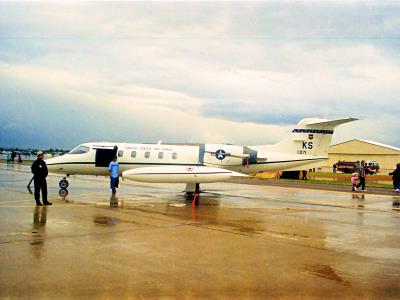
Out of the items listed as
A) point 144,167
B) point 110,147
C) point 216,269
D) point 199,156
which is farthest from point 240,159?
point 216,269

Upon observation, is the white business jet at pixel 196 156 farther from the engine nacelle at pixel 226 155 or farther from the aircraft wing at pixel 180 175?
the aircraft wing at pixel 180 175

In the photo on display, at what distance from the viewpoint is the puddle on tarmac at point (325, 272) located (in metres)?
7.04

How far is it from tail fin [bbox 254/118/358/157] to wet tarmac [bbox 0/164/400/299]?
730cm

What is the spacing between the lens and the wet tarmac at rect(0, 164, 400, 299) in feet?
20.7

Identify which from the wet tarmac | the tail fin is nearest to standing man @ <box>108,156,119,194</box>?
the wet tarmac

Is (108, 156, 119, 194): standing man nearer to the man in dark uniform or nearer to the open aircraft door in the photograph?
the open aircraft door

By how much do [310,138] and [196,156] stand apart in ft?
20.0

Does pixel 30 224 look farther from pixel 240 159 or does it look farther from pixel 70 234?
pixel 240 159

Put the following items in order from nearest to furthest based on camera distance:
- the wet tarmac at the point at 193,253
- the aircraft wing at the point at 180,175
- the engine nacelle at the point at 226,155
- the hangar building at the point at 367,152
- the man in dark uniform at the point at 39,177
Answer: the wet tarmac at the point at 193,253 < the man in dark uniform at the point at 39,177 < the aircraft wing at the point at 180,175 < the engine nacelle at the point at 226,155 < the hangar building at the point at 367,152

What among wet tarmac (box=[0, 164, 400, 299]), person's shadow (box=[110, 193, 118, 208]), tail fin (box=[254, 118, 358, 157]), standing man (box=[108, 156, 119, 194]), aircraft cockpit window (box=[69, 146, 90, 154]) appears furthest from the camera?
tail fin (box=[254, 118, 358, 157])

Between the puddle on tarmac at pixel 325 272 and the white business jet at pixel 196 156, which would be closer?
the puddle on tarmac at pixel 325 272

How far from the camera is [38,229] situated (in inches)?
419

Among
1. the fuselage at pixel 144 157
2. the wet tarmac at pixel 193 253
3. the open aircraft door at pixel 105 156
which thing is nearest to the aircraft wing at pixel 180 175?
the fuselage at pixel 144 157

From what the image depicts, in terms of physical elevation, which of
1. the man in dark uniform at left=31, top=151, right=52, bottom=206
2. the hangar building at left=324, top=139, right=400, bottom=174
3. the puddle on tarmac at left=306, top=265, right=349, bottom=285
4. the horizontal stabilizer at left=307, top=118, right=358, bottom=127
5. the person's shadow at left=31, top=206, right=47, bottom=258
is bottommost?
the person's shadow at left=31, top=206, right=47, bottom=258
